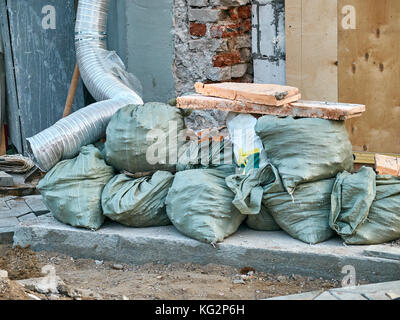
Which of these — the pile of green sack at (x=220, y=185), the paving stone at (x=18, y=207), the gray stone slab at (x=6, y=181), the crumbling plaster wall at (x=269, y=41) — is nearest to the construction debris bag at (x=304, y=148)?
the pile of green sack at (x=220, y=185)

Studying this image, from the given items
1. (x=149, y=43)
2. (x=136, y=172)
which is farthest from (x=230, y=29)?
(x=136, y=172)

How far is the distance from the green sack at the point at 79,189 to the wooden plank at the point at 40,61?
91.5 inches

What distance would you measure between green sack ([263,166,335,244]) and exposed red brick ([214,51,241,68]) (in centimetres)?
194

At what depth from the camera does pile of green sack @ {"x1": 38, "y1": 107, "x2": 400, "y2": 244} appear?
4.20 meters

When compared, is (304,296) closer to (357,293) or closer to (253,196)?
(357,293)

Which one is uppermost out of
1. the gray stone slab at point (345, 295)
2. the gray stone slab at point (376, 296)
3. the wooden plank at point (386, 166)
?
the wooden plank at point (386, 166)

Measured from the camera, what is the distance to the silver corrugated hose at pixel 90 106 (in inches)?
196

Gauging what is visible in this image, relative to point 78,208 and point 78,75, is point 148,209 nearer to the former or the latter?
point 78,208

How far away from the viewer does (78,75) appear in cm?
665

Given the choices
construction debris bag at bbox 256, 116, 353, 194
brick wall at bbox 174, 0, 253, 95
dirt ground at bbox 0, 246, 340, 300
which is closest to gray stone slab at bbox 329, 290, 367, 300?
dirt ground at bbox 0, 246, 340, 300

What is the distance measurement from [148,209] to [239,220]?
A: 609 mm

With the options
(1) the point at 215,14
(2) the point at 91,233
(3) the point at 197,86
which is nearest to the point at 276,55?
(1) the point at 215,14

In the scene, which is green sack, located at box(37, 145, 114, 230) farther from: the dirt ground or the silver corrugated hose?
the dirt ground

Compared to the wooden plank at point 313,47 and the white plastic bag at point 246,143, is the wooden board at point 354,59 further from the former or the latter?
the white plastic bag at point 246,143
